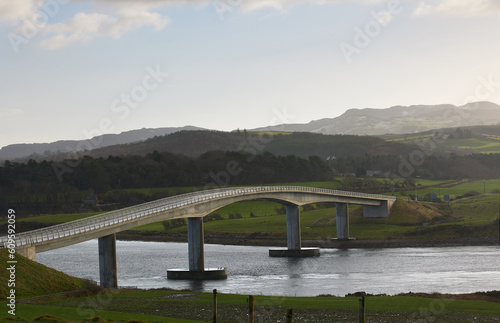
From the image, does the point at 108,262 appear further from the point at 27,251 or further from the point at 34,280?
the point at 34,280

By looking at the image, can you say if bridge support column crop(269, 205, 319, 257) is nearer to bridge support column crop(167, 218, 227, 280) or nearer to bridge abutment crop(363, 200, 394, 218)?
bridge support column crop(167, 218, 227, 280)

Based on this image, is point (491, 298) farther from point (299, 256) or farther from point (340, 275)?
point (299, 256)

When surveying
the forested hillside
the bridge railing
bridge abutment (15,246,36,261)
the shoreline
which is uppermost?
the forested hillside

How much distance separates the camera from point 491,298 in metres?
51.1

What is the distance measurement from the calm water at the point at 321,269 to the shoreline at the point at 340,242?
6252mm

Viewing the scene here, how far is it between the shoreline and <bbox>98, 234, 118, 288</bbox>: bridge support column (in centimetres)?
6418

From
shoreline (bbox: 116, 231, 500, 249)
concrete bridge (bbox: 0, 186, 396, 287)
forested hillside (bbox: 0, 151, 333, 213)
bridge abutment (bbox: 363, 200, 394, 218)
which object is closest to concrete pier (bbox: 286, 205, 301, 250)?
concrete bridge (bbox: 0, 186, 396, 287)

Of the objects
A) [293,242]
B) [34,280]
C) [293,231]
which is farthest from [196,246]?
[293,231]

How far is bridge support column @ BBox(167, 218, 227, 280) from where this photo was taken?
78.9 meters

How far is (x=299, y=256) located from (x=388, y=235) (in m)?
27.2

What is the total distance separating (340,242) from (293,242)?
19105 mm

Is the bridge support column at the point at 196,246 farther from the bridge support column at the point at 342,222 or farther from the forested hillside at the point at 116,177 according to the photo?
the forested hillside at the point at 116,177

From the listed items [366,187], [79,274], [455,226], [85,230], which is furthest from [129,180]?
[85,230]

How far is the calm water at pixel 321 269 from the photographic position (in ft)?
214
